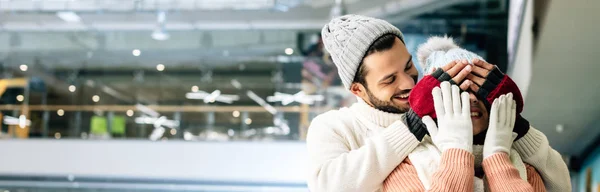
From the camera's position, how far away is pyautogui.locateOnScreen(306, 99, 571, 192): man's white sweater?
141 cm

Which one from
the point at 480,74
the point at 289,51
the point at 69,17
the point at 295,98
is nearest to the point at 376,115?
the point at 480,74

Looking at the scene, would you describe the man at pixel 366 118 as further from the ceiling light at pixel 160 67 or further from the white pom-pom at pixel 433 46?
the ceiling light at pixel 160 67

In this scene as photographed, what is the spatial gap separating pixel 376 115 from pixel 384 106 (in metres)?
0.03

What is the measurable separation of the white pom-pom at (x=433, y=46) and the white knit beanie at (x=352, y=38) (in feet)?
0.15

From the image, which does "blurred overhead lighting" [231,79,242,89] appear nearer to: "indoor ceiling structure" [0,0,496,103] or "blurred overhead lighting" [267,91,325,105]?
"indoor ceiling structure" [0,0,496,103]

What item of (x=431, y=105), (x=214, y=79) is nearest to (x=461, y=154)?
(x=431, y=105)

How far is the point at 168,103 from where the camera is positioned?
43.7 feet

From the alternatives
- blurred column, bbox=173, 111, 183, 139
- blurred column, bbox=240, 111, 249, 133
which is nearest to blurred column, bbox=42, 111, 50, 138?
blurred column, bbox=173, 111, 183, 139

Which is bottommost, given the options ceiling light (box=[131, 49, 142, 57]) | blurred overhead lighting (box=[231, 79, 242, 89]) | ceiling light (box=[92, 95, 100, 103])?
ceiling light (box=[92, 95, 100, 103])

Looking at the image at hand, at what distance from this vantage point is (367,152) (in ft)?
4.67

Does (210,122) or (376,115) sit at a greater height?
(376,115)

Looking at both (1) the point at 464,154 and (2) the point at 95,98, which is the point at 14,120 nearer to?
(2) the point at 95,98

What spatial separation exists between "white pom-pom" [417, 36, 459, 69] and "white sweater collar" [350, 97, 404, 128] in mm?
117

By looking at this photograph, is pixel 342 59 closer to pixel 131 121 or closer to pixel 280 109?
pixel 280 109
